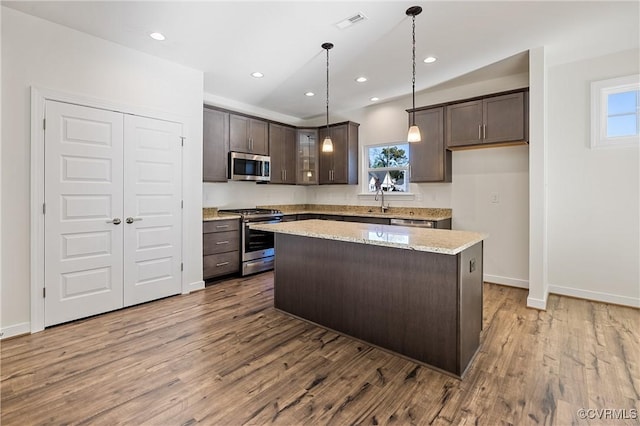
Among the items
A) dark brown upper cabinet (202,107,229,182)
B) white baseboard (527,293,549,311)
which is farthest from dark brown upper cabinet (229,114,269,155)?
white baseboard (527,293,549,311)

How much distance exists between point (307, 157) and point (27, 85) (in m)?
3.90

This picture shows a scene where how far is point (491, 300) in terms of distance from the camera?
12.0ft

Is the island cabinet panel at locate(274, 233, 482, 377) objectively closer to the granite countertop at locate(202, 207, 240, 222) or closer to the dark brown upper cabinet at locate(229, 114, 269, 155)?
the granite countertop at locate(202, 207, 240, 222)

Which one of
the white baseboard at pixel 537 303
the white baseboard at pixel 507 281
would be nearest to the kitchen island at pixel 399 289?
the white baseboard at pixel 537 303

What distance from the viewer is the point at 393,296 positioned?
94.0 inches

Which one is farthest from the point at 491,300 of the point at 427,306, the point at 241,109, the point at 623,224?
the point at 241,109

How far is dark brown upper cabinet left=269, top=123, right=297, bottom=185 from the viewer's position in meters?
5.34

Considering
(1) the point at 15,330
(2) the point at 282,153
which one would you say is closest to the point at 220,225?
(2) the point at 282,153

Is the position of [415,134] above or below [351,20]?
below

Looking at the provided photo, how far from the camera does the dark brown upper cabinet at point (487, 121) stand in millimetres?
3771

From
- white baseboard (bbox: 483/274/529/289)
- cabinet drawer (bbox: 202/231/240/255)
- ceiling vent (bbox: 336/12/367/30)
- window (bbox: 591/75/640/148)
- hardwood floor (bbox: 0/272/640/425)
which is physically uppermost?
ceiling vent (bbox: 336/12/367/30)

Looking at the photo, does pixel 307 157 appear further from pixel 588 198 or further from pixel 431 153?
pixel 588 198

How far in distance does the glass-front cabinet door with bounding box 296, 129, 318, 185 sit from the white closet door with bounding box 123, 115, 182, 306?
2.45 m

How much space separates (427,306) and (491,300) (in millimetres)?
1950
